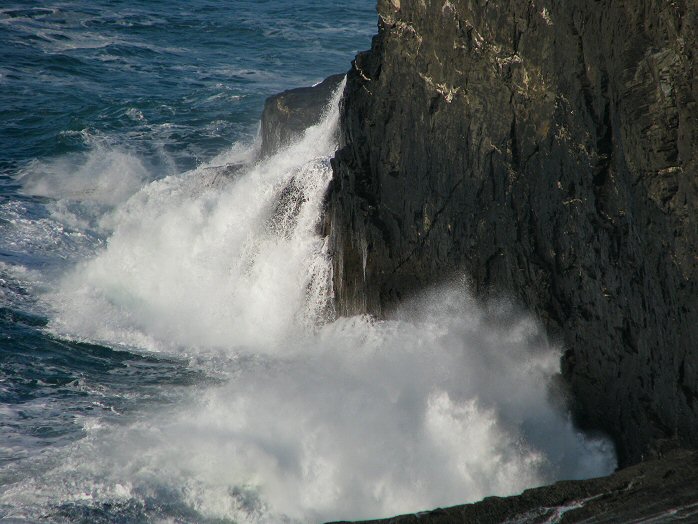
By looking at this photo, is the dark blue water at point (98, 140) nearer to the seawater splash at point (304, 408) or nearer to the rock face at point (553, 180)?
the seawater splash at point (304, 408)

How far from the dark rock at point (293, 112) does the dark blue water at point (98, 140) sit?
3662 mm

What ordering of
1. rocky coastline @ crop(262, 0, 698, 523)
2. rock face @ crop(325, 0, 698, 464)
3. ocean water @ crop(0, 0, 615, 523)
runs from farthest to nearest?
ocean water @ crop(0, 0, 615, 523)
rock face @ crop(325, 0, 698, 464)
rocky coastline @ crop(262, 0, 698, 523)

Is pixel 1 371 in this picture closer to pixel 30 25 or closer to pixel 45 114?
pixel 45 114

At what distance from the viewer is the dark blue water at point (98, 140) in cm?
1326

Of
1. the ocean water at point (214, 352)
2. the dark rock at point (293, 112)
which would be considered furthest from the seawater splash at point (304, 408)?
the dark rock at point (293, 112)

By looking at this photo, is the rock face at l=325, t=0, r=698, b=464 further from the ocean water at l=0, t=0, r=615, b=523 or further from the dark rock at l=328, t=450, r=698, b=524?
the dark rock at l=328, t=450, r=698, b=524

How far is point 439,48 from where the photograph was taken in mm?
12867

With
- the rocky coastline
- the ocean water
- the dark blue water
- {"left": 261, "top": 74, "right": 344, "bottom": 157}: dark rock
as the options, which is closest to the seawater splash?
the ocean water

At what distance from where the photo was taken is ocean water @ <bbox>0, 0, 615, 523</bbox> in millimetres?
11438

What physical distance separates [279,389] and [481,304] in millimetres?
3335

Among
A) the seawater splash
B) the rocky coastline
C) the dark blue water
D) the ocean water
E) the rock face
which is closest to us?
the rocky coastline

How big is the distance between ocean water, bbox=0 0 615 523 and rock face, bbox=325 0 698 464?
696mm

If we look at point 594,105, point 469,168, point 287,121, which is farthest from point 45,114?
point 594,105

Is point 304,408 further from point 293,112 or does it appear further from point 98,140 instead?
point 98,140
